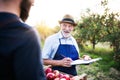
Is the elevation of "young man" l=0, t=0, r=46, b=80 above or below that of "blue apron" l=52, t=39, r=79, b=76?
above

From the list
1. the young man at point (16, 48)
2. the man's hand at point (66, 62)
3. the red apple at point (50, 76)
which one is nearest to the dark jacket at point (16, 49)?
the young man at point (16, 48)

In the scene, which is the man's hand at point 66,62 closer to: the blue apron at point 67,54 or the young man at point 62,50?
the young man at point 62,50

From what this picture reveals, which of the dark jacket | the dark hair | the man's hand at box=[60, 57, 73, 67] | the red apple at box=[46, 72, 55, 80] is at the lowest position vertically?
the red apple at box=[46, 72, 55, 80]

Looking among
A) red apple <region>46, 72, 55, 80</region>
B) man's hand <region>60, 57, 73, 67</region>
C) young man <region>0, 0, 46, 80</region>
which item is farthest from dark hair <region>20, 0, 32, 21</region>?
man's hand <region>60, 57, 73, 67</region>

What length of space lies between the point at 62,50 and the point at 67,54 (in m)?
0.10

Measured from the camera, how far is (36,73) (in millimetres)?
1226

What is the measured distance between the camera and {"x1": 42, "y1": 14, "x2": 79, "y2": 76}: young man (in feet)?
13.3

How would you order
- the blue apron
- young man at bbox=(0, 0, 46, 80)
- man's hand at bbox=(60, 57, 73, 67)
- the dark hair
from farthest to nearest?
1. the blue apron
2. man's hand at bbox=(60, 57, 73, 67)
3. the dark hair
4. young man at bbox=(0, 0, 46, 80)

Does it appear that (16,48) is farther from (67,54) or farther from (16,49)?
(67,54)

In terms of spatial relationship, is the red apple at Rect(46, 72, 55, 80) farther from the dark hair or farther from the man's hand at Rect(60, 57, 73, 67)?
the dark hair

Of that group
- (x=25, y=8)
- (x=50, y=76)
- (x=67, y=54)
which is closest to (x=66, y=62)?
(x=67, y=54)

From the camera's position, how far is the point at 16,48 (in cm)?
118

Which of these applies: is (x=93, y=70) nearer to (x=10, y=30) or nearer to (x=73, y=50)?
(x=73, y=50)

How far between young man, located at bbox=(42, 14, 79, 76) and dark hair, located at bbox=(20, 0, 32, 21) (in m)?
2.68
